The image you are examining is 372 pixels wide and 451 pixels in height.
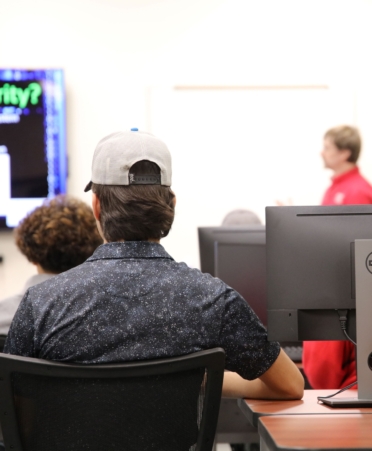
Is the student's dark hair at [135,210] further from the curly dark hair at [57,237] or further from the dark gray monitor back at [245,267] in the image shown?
the dark gray monitor back at [245,267]

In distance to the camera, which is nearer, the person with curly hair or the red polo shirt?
the person with curly hair

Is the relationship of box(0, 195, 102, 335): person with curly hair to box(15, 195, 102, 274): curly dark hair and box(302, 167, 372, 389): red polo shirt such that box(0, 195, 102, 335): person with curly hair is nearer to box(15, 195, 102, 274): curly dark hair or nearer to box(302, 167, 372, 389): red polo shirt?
box(15, 195, 102, 274): curly dark hair

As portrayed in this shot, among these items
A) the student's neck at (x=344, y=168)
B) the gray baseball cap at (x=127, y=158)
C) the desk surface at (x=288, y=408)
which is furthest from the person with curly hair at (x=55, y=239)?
the student's neck at (x=344, y=168)

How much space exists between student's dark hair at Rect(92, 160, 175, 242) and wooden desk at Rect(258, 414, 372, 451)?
441 mm

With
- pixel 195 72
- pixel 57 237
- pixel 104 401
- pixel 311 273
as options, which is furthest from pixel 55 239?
pixel 195 72

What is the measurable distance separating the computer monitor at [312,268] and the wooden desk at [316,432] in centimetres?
23

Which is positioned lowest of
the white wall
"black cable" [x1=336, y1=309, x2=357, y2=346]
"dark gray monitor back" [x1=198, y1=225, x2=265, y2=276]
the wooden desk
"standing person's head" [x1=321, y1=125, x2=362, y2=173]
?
the wooden desk

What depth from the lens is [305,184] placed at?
4.20m

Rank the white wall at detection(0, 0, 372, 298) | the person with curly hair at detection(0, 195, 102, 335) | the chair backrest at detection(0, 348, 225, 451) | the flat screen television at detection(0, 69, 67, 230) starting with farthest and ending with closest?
1. the white wall at detection(0, 0, 372, 298)
2. the flat screen television at detection(0, 69, 67, 230)
3. the person with curly hair at detection(0, 195, 102, 335)
4. the chair backrest at detection(0, 348, 225, 451)

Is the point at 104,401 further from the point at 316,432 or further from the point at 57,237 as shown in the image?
the point at 57,237

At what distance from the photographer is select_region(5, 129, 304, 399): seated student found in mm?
1197

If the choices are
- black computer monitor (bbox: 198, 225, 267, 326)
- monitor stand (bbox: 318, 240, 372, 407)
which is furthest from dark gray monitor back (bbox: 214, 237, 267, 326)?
monitor stand (bbox: 318, 240, 372, 407)

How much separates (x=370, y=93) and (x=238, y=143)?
92 cm

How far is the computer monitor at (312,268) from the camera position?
1507 millimetres
